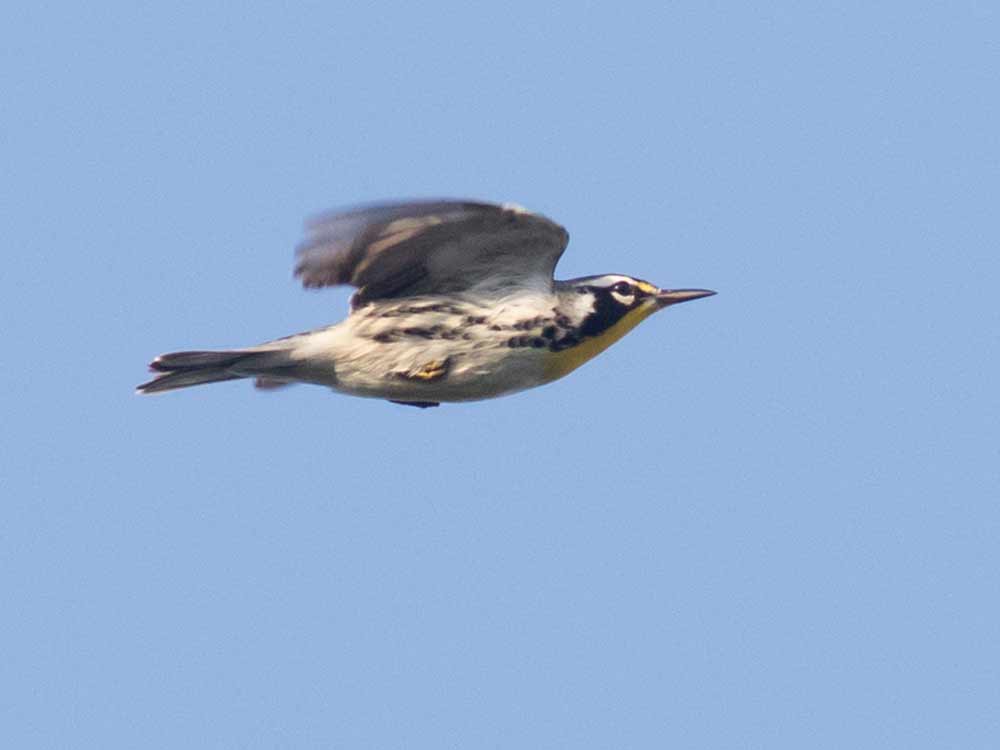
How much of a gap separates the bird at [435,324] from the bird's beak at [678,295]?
2.62 feet

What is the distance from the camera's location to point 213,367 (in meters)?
14.4

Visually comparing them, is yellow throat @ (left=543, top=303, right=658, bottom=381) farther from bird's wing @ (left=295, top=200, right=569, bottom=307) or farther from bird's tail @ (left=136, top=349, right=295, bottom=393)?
bird's tail @ (left=136, top=349, right=295, bottom=393)

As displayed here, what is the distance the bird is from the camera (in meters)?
13.9

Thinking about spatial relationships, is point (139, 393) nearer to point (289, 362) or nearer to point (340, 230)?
point (289, 362)

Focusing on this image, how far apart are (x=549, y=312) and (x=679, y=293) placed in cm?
148

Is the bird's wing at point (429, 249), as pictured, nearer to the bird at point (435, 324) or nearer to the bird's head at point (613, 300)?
the bird at point (435, 324)

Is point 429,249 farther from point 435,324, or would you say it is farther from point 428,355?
point 428,355

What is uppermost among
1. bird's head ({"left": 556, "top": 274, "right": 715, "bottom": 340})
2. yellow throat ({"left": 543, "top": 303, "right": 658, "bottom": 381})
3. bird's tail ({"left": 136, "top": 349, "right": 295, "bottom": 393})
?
bird's head ({"left": 556, "top": 274, "right": 715, "bottom": 340})

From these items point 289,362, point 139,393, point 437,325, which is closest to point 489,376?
point 437,325

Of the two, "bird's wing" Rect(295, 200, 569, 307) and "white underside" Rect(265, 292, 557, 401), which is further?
"white underside" Rect(265, 292, 557, 401)

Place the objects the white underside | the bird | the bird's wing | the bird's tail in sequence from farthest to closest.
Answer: the bird's tail, the white underside, the bird, the bird's wing

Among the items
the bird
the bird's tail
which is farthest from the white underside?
the bird's tail

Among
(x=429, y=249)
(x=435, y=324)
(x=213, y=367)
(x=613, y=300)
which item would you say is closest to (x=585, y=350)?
(x=613, y=300)

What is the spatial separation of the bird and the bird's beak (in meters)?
0.80
